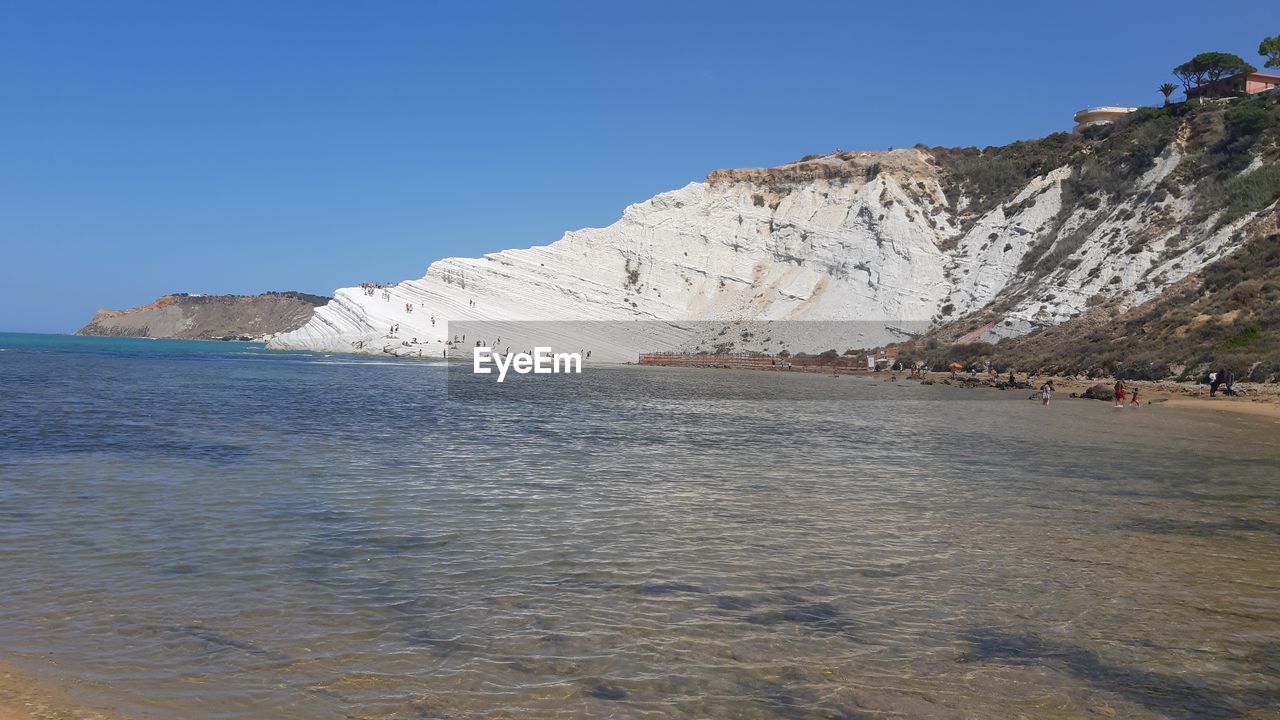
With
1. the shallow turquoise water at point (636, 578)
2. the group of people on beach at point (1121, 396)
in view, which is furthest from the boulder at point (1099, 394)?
the shallow turquoise water at point (636, 578)

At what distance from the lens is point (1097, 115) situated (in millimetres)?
79938

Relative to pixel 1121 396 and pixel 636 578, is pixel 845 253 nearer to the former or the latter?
pixel 1121 396

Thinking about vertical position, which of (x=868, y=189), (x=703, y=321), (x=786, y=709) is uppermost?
(x=868, y=189)

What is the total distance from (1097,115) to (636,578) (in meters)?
86.1

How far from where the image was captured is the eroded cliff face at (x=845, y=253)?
6131 cm

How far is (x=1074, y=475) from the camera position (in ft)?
51.0

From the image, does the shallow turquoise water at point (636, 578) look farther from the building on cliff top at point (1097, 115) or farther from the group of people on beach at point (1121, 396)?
the building on cliff top at point (1097, 115)

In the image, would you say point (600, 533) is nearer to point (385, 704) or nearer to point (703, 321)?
point (385, 704)

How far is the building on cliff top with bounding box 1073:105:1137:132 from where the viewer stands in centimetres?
7701

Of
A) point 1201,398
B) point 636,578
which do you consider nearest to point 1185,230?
point 1201,398

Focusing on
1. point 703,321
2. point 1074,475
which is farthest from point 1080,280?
point 1074,475

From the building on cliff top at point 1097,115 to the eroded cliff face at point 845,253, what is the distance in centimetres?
340

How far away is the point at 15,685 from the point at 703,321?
74.6 m

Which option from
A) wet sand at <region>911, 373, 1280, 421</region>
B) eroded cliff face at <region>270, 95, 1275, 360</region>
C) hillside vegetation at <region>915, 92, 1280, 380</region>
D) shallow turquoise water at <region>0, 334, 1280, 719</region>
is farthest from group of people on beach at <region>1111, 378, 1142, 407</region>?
eroded cliff face at <region>270, 95, 1275, 360</region>
